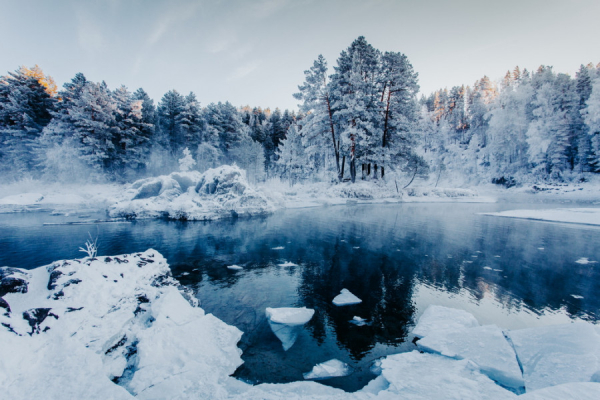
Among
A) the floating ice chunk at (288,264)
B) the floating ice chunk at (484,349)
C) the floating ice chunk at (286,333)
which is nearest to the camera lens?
the floating ice chunk at (484,349)

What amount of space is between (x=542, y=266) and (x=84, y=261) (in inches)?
514

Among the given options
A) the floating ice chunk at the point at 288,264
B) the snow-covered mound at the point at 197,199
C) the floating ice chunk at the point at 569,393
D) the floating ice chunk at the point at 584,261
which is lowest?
the floating ice chunk at the point at 584,261

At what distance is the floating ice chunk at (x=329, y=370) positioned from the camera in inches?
142

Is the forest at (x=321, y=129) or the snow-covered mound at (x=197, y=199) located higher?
the forest at (x=321, y=129)

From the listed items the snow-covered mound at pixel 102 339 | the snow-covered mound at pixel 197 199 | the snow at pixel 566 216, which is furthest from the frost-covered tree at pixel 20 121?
the snow at pixel 566 216

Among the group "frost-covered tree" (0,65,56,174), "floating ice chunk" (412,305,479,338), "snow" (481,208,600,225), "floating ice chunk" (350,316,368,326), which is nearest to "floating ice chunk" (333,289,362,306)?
"floating ice chunk" (350,316,368,326)

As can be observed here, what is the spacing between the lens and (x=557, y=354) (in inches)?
125

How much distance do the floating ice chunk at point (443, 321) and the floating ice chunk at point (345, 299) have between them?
4.90 ft

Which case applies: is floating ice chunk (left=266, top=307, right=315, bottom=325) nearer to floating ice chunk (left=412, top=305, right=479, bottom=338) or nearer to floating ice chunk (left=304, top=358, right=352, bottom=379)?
floating ice chunk (left=304, top=358, right=352, bottom=379)

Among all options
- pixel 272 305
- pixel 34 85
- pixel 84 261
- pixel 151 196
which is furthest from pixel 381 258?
pixel 34 85

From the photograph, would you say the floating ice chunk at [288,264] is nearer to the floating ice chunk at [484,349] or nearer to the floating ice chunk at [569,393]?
the floating ice chunk at [484,349]

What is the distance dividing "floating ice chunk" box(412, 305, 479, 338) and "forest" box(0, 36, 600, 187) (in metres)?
26.0

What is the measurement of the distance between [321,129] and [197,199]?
770 inches

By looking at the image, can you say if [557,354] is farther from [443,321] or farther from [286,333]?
[286,333]
